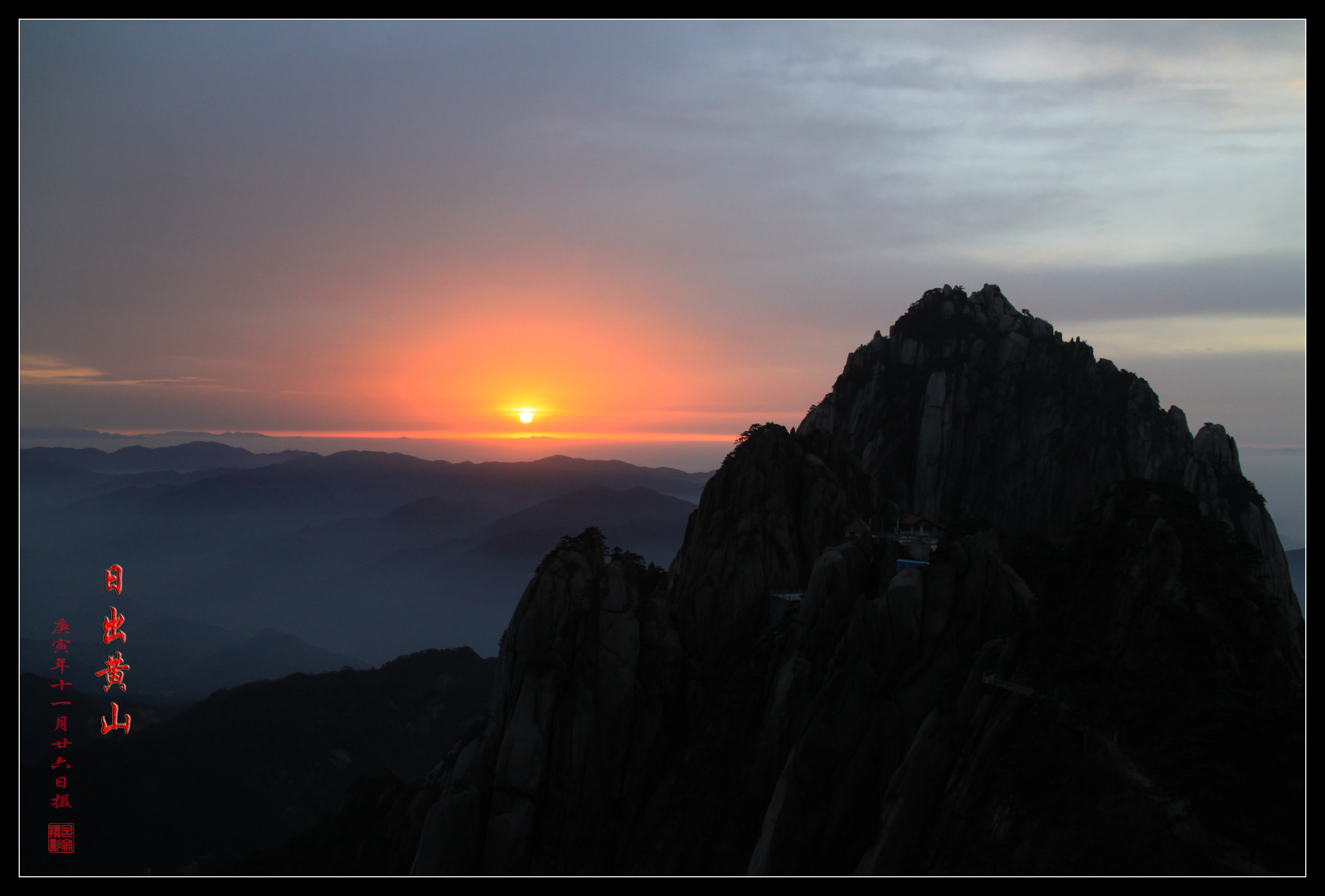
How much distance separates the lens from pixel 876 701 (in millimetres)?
40469

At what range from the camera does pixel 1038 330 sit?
10406 cm

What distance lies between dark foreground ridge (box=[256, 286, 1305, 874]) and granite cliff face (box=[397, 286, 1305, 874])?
0.37 feet

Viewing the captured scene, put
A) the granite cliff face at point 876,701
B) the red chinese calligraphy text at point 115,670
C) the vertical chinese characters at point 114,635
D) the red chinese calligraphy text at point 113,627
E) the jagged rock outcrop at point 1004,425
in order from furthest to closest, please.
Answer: the jagged rock outcrop at point 1004,425, the red chinese calligraphy text at point 115,670, the vertical chinese characters at point 114,635, the red chinese calligraphy text at point 113,627, the granite cliff face at point 876,701

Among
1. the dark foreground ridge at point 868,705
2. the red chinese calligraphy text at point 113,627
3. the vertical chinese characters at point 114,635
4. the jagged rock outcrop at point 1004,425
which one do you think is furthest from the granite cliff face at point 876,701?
the jagged rock outcrop at point 1004,425

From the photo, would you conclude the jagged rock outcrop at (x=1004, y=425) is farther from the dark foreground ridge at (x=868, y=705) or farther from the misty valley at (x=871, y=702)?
the dark foreground ridge at (x=868, y=705)

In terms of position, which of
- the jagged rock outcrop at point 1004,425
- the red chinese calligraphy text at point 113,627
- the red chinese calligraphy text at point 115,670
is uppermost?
the jagged rock outcrop at point 1004,425

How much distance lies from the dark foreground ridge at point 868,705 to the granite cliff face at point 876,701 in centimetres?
11

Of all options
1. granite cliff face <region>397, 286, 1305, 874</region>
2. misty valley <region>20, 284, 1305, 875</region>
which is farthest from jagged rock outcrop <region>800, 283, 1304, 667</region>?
granite cliff face <region>397, 286, 1305, 874</region>

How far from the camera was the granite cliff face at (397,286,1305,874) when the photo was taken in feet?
92.4

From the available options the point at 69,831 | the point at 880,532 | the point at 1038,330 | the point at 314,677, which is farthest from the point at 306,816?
the point at 1038,330

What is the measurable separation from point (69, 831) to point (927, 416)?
284 ft

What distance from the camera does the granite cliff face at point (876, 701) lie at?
92.4 feet

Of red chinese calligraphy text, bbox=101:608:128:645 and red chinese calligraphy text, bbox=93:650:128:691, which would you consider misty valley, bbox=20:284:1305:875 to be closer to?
red chinese calligraphy text, bbox=93:650:128:691
